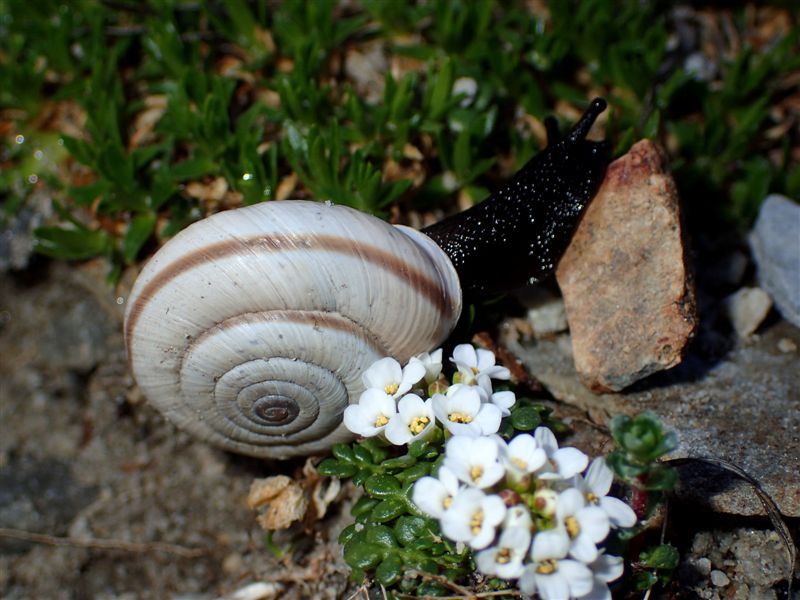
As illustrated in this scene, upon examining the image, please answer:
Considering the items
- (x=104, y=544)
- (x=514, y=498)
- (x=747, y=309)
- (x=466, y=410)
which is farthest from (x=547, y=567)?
(x=104, y=544)

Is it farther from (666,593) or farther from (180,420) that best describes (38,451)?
(666,593)

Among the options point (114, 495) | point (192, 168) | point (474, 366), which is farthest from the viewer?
point (114, 495)

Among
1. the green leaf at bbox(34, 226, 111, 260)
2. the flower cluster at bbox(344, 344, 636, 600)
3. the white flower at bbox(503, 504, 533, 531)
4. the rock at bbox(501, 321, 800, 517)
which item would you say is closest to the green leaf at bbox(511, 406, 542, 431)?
the flower cluster at bbox(344, 344, 636, 600)

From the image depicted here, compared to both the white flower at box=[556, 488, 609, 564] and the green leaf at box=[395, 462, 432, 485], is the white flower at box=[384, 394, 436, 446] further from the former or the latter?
the white flower at box=[556, 488, 609, 564]

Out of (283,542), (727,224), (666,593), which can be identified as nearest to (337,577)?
(283,542)

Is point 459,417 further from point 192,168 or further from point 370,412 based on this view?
point 192,168

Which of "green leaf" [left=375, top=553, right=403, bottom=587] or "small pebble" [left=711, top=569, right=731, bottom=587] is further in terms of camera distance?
"small pebble" [left=711, top=569, right=731, bottom=587]
